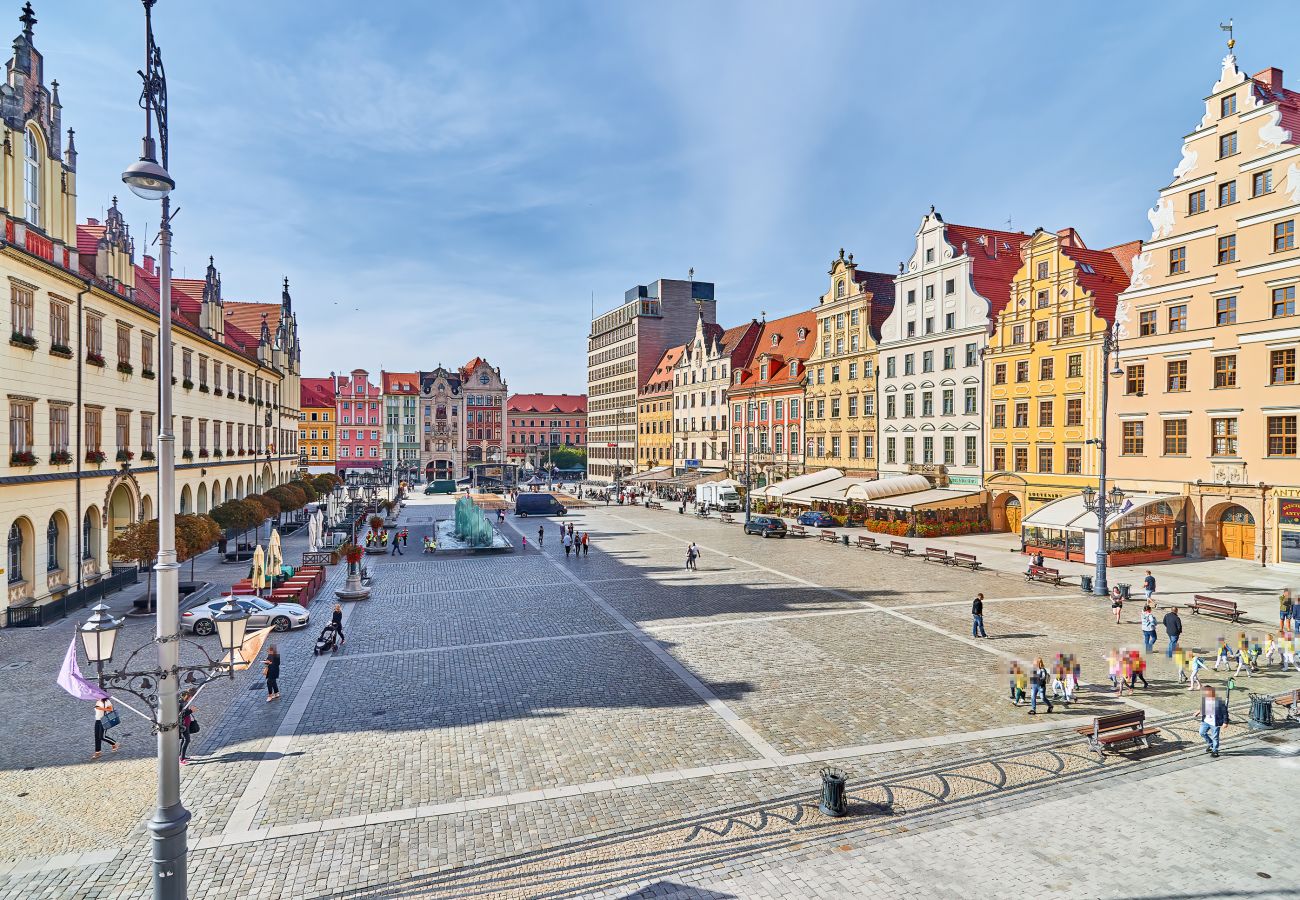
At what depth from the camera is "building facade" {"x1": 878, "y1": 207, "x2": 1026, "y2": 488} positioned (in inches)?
1895

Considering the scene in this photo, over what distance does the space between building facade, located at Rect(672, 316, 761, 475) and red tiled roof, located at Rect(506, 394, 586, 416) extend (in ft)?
208

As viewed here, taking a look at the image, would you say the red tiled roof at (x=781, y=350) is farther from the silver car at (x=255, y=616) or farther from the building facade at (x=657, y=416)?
Result: the silver car at (x=255, y=616)

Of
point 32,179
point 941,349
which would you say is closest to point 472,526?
point 32,179

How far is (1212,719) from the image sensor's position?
1355 cm

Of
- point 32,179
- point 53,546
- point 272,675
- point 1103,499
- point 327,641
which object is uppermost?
point 32,179

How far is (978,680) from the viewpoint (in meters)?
18.2

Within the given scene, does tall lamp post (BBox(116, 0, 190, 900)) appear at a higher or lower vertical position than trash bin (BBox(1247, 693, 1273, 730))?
higher

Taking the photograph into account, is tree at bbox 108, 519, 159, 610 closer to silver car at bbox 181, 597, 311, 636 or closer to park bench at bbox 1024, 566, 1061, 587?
silver car at bbox 181, 597, 311, 636

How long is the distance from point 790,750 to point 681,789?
2.65 meters

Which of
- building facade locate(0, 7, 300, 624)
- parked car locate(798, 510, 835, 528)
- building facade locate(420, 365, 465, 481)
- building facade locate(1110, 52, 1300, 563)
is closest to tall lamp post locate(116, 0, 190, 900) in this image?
building facade locate(0, 7, 300, 624)

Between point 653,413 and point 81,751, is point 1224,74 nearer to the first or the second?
point 81,751

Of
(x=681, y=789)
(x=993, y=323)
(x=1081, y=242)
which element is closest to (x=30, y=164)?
(x=681, y=789)

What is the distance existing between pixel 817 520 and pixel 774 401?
62.5 feet

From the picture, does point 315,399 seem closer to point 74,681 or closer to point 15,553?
point 15,553
